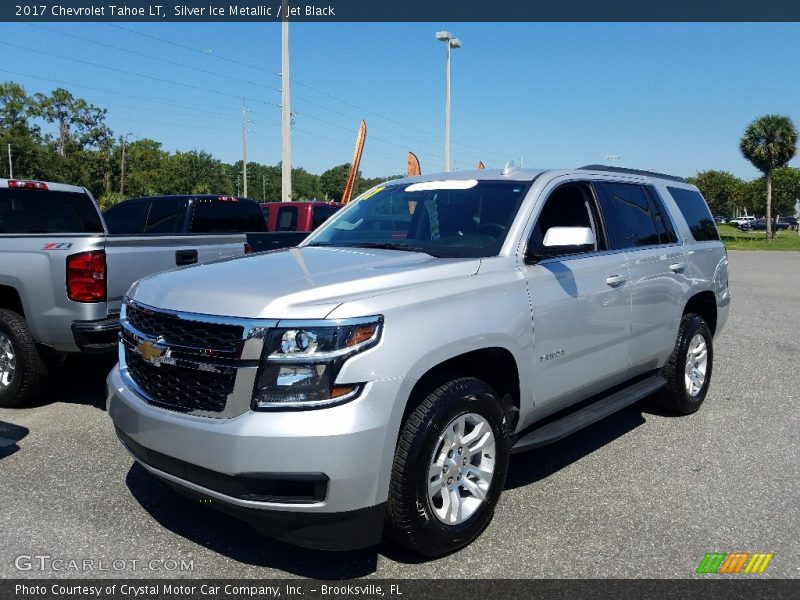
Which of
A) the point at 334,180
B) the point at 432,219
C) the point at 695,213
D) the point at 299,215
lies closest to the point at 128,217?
the point at 299,215

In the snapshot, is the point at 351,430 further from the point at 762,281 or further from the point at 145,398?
the point at 762,281

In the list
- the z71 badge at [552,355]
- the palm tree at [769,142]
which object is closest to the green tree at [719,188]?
the palm tree at [769,142]

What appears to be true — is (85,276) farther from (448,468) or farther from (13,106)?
(13,106)

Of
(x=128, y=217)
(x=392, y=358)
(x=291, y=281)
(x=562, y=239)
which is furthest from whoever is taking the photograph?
(x=128, y=217)

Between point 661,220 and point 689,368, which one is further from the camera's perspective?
point 689,368

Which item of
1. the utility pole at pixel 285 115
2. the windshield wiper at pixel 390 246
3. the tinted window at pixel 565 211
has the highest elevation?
the utility pole at pixel 285 115

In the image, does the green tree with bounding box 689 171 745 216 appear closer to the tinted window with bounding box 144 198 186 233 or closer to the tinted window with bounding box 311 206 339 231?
the tinted window with bounding box 311 206 339 231

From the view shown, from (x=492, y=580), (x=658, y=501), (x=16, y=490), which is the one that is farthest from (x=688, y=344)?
(x=16, y=490)

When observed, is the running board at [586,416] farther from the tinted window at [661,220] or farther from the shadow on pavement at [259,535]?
the tinted window at [661,220]

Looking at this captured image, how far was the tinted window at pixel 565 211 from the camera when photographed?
13.1 feet

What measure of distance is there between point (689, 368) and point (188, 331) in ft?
13.8

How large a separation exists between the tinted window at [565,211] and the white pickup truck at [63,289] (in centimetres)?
314

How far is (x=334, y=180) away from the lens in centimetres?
14712

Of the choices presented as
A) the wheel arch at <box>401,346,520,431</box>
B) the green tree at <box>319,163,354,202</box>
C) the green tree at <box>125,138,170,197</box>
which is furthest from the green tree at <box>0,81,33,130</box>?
the wheel arch at <box>401,346,520,431</box>
